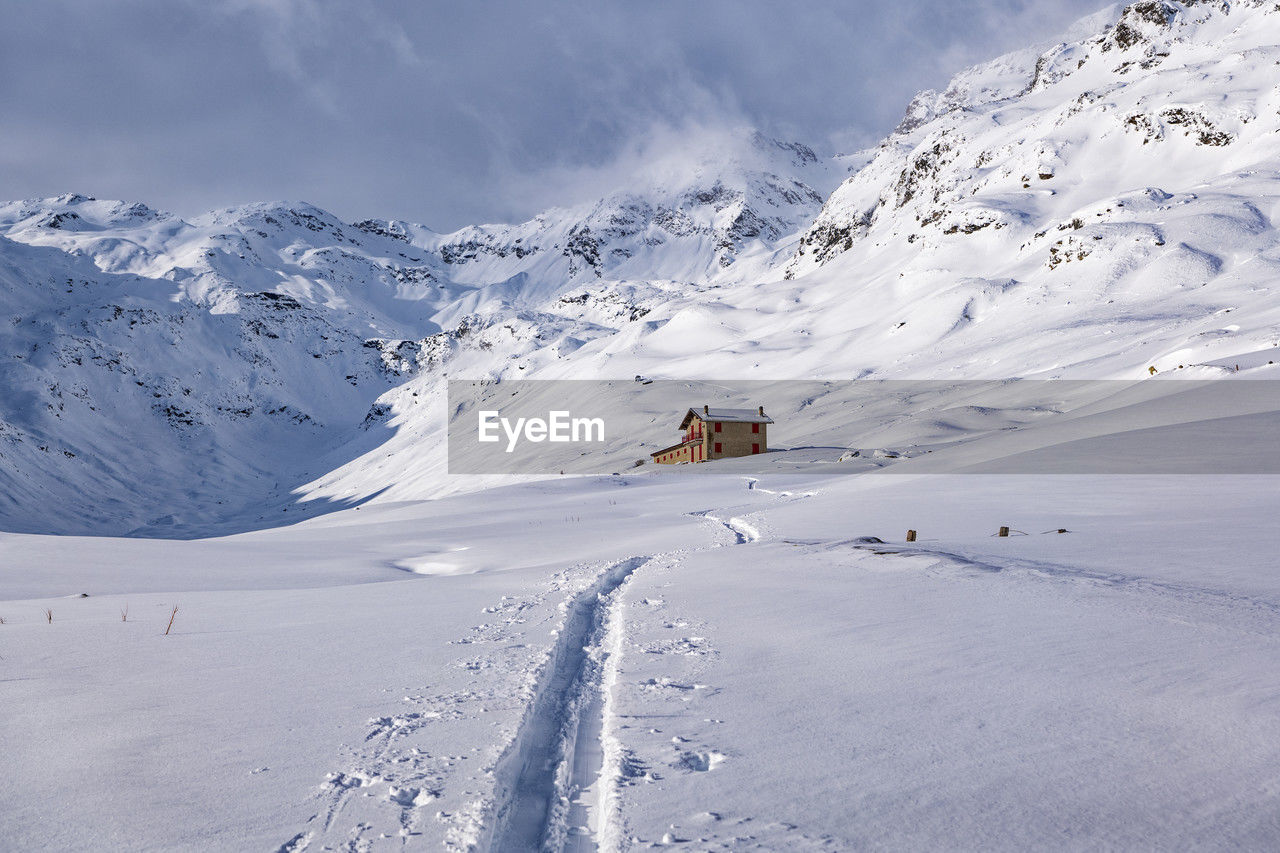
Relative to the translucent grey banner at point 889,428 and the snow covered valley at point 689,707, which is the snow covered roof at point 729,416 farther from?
the snow covered valley at point 689,707

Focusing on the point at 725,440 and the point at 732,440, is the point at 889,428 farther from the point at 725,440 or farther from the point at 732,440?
the point at 725,440

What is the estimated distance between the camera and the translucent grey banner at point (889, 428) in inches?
848

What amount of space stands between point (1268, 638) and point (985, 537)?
7.46 m

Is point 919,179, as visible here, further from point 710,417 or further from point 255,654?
point 255,654

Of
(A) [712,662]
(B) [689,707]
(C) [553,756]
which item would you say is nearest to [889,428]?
(A) [712,662]

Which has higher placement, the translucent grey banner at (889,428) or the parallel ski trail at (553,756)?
the translucent grey banner at (889,428)

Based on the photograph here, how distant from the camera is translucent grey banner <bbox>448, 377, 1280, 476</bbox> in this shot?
21.5 metres

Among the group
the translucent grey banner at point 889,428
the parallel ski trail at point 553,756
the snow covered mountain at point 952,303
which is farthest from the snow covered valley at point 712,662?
the snow covered mountain at point 952,303

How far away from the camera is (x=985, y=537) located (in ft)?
43.6

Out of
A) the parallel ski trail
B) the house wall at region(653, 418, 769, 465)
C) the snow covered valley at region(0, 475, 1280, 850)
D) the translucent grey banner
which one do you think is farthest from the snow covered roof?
the parallel ski trail

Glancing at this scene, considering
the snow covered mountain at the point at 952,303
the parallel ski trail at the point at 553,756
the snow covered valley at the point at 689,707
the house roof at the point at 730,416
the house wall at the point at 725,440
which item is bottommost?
the parallel ski trail at the point at 553,756

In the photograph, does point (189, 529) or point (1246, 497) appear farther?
point (189, 529)

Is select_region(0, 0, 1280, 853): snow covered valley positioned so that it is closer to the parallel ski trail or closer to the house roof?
the parallel ski trail

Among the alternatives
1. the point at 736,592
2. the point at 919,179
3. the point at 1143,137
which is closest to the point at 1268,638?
the point at 736,592
